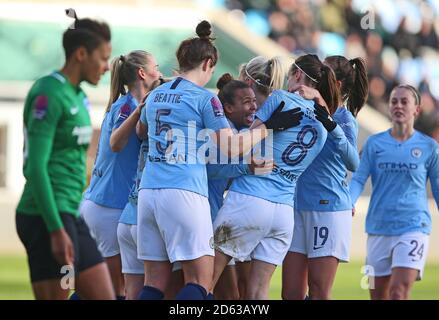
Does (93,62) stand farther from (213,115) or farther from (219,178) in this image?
(219,178)

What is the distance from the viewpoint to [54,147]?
22.4 ft

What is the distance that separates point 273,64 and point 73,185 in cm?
256

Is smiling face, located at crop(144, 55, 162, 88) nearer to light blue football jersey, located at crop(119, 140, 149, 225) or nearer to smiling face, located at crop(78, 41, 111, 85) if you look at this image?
light blue football jersey, located at crop(119, 140, 149, 225)

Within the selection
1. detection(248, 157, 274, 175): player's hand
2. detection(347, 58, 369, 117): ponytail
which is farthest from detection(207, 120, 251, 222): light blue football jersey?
detection(347, 58, 369, 117): ponytail

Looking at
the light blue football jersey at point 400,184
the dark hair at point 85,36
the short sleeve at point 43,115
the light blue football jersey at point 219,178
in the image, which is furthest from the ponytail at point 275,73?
the short sleeve at point 43,115

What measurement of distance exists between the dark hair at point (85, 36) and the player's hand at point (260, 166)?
1.77 meters

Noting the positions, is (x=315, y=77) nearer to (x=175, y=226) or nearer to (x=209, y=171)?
(x=209, y=171)

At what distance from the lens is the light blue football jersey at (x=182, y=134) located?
789 cm

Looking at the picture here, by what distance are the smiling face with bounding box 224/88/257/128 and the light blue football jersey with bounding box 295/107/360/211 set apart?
2.13ft

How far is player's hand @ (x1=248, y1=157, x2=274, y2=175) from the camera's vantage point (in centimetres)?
830

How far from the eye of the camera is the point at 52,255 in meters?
6.76

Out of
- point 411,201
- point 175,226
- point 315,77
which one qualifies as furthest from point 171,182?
point 411,201

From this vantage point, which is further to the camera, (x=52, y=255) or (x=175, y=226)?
(x=175, y=226)

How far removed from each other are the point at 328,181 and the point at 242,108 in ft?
3.06
